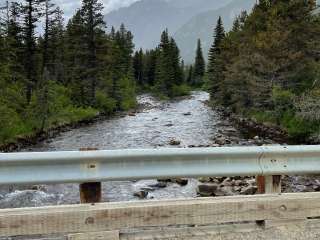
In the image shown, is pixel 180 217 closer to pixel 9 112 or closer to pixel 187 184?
pixel 187 184

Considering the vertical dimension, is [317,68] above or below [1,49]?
below

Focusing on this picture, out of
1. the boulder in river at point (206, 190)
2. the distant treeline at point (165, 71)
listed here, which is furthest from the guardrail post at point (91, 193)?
the distant treeline at point (165, 71)

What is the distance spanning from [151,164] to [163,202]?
1.34 feet

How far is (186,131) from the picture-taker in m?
27.1

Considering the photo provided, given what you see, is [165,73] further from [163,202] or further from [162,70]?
[163,202]

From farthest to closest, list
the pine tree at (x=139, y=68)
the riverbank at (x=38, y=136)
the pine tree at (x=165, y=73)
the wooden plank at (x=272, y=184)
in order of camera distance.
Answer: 1. the pine tree at (x=139, y=68)
2. the pine tree at (x=165, y=73)
3. the riverbank at (x=38, y=136)
4. the wooden plank at (x=272, y=184)

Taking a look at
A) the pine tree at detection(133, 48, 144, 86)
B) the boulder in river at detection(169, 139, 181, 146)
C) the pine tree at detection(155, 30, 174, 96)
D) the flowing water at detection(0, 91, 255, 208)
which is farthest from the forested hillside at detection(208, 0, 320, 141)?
the pine tree at detection(133, 48, 144, 86)

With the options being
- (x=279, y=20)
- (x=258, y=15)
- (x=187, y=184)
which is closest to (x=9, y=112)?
(x=187, y=184)

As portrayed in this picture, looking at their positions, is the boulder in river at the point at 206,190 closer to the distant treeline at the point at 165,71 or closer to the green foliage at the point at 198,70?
the distant treeline at the point at 165,71

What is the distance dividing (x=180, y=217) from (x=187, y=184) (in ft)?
26.9

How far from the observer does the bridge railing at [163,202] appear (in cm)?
416

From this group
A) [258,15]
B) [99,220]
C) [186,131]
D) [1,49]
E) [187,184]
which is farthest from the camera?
[258,15]

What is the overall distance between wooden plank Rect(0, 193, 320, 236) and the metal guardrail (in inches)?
11.5

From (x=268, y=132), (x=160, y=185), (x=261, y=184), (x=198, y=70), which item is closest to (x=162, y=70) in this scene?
(x=198, y=70)
